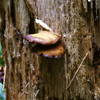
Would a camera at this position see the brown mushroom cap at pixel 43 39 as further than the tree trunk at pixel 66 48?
No

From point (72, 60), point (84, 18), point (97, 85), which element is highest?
point (84, 18)

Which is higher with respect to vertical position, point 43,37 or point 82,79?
point 43,37

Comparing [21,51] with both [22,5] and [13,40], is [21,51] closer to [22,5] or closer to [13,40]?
[13,40]

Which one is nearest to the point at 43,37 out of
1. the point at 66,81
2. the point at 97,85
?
the point at 66,81

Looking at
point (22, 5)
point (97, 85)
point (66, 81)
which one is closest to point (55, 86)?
point (66, 81)

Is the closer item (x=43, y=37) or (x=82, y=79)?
(x=43, y=37)

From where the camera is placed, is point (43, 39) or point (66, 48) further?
point (66, 48)

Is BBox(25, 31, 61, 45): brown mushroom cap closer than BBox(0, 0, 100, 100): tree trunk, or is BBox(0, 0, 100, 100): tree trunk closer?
BBox(25, 31, 61, 45): brown mushroom cap
